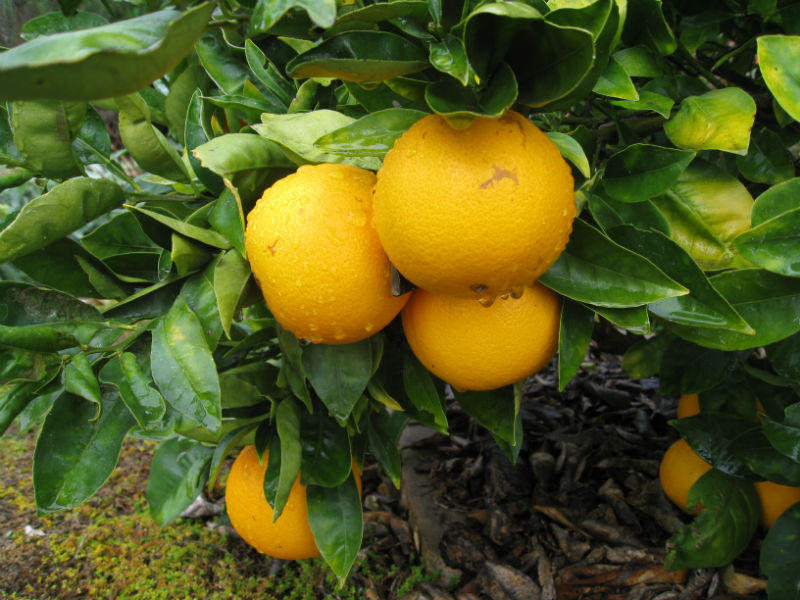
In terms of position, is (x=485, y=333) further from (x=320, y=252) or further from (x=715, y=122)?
(x=715, y=122)

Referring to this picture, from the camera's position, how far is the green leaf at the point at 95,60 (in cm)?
42

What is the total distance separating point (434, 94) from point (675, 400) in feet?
6.08

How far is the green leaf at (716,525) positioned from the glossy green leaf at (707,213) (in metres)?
0.58

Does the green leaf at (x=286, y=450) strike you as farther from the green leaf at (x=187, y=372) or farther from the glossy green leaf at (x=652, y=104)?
the glossy green leaf at (x=652, y=104)

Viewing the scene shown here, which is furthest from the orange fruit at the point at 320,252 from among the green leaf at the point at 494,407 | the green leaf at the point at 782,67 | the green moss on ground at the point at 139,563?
the green moss on ground at the point at 139,563

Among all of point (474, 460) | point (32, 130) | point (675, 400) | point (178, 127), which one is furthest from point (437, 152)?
point (675, 400)

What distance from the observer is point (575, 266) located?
878 millimetres

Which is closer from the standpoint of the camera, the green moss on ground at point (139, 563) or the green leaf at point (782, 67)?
the green leaf at point (782, 67)

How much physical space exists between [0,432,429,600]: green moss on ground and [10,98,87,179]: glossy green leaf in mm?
964

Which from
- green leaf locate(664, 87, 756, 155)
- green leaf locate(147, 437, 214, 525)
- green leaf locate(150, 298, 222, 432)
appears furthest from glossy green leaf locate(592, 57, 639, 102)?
green leaf locate(147, 437, 214, 525)

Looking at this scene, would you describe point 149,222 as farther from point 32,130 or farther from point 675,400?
point 675,400

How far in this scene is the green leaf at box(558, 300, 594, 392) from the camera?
2.92 ft

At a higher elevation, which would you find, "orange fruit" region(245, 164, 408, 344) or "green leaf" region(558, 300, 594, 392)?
"orange fruit" region(245, 164, 408, 344)

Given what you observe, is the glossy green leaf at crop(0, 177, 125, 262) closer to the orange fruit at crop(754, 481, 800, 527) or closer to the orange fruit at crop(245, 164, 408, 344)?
the orange fruit at crop(245, 164, 408, 344)
